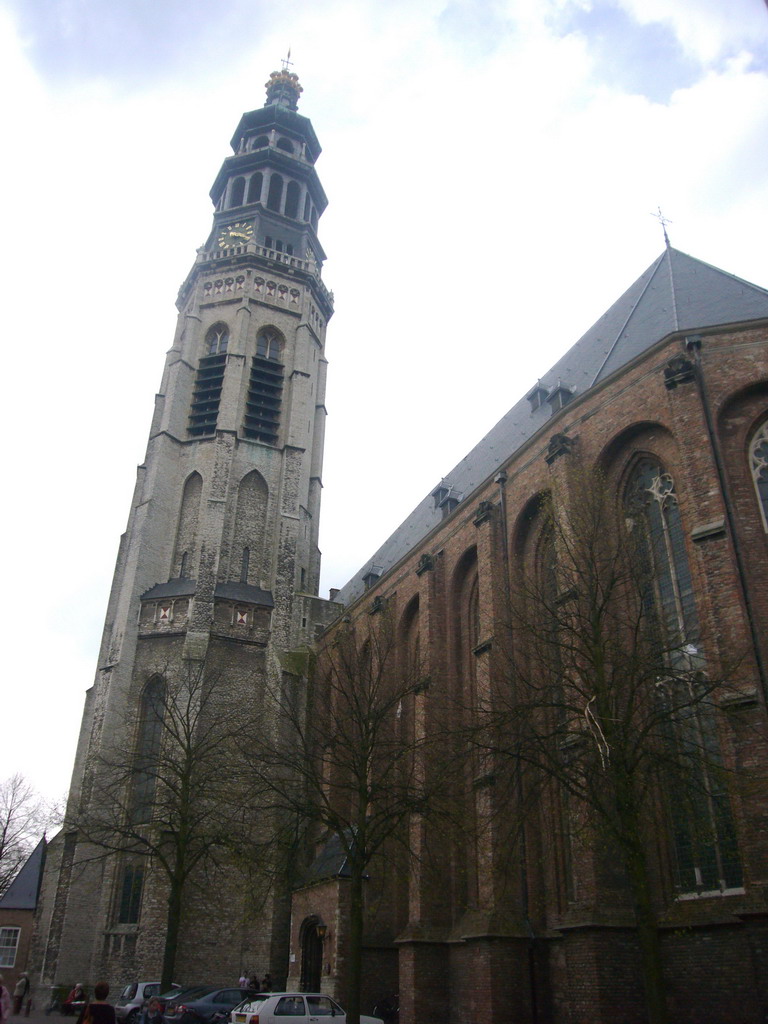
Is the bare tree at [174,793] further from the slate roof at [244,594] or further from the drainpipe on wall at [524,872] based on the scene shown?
the drainpipe on wall at [524,872]

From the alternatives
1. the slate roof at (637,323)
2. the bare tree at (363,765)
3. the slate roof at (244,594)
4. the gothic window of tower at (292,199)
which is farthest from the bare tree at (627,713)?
the gothic window of tower at (292,199)

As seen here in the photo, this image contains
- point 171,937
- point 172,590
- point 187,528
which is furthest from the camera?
point 187,528

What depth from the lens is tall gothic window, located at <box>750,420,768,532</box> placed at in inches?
622

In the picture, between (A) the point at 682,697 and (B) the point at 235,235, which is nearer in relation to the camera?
(A) the point at 682,697

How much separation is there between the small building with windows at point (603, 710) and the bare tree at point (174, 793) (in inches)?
150

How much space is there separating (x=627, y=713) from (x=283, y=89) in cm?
4736

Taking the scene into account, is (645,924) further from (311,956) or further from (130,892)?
(130,892)

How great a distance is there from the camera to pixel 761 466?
53.2 feet

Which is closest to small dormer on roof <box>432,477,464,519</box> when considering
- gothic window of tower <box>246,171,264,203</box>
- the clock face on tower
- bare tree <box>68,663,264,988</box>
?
bare tree <box>68,663,264,988</box>

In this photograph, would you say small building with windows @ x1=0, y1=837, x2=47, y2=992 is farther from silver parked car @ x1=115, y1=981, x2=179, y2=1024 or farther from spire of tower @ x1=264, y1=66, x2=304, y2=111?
spire of tower @ x1=264, y1=66, x2=304, y2=111

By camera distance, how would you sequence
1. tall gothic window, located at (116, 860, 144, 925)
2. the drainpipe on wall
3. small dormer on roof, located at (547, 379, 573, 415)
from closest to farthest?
the drainpipe on wall → small dormer on roof, located at (547, 379, 573, 415) → tall gothic window, located at (116, 860, 144, 925)

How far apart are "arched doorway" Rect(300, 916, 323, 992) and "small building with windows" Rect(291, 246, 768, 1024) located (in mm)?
79

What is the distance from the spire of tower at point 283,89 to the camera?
163 ft

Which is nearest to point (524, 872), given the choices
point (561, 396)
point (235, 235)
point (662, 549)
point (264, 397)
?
point (662, 549)
